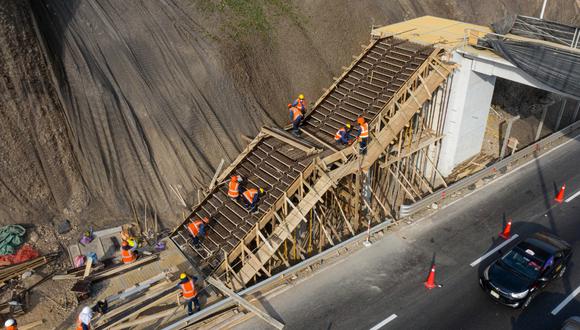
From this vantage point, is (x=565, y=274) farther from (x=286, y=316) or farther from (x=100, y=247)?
(x=100, y=247)

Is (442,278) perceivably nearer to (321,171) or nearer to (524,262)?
(524,262)

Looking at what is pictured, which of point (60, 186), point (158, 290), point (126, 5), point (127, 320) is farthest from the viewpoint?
point (126, 5)

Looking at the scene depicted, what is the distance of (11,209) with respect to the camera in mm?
17406

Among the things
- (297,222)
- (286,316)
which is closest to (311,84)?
(297,222)

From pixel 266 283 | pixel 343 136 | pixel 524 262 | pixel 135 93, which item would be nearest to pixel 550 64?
pixel 524 262

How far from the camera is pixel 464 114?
73.9ft

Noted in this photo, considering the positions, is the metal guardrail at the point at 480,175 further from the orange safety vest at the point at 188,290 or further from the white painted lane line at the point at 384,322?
the orange safety vest at the point at 188,290

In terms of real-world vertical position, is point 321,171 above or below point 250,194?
above

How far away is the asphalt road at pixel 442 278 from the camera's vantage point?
15070 millimetres

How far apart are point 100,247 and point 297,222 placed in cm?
803

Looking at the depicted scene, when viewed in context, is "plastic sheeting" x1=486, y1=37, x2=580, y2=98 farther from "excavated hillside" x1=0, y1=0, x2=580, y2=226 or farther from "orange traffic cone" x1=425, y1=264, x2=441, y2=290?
"excavated hillside" x1=0, y1=0, x2=580, y2=226

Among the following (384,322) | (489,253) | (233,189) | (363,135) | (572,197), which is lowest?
(384,322)

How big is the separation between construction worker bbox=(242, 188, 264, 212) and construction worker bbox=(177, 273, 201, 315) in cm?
405

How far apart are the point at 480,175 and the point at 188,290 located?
15.3 m
